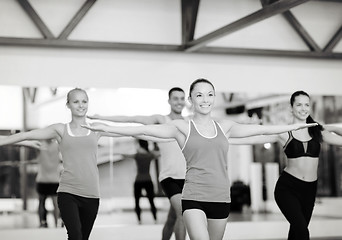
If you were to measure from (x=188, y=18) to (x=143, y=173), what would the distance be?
2.24 metres

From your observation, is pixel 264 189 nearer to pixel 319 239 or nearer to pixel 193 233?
pixel 319 239

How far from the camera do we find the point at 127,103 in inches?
317

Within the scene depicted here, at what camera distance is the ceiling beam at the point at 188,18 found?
797cm

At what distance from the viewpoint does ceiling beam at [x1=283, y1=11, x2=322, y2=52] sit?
8789 millimetres

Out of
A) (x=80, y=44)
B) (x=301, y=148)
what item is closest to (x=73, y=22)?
(x=80, y=44)

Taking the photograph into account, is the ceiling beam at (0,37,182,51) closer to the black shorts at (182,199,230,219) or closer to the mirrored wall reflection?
the mirrored wall reflection

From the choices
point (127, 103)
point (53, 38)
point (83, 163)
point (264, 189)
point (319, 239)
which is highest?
point (53, 38)

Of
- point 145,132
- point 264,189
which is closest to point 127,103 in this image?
point 264,189

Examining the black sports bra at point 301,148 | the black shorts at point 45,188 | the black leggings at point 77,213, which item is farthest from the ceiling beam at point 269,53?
the black leggings at point 77,213

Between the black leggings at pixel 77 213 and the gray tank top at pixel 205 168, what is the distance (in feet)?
3.34

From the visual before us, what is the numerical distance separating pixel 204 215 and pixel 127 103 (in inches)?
169

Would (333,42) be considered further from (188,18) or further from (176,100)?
(176,100)

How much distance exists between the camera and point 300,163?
5.01 metres

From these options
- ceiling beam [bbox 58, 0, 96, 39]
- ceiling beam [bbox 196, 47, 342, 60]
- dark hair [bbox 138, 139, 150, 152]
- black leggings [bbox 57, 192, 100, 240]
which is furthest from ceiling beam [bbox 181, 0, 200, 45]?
black leggings [bbox 57, 192, 100, 240]
